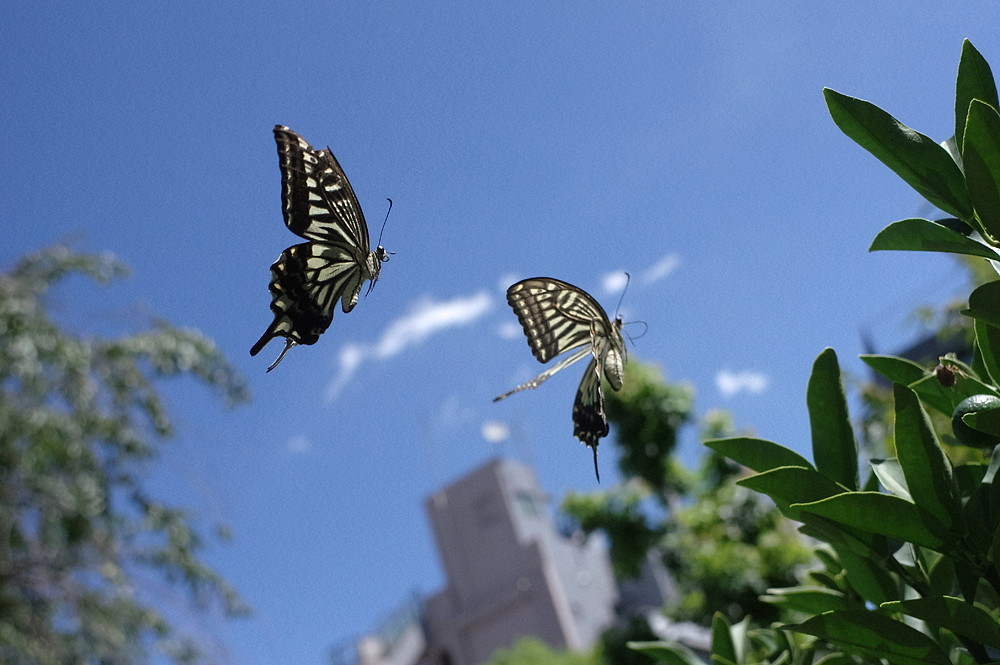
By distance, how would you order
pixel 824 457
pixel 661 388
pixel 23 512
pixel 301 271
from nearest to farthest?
pixel 301 271
pixel 824 457
pixel 23 512
pixel 661 388

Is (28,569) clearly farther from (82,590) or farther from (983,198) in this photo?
(983,198)

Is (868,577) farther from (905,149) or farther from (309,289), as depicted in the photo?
(309,289)

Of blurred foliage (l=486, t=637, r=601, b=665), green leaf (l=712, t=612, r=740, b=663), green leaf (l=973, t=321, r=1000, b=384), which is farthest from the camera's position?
blurred foliage (l=486, t=637, r=601, b=665)

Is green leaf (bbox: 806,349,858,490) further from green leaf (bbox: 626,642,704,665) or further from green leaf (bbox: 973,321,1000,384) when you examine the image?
green leaf (bbox: 626,642,704,665)

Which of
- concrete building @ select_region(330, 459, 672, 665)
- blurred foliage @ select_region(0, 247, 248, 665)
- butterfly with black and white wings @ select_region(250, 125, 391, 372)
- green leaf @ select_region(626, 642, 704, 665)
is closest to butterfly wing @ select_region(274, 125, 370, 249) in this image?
butterfly with black and white wings @ select_region(250, 125, 391, 372)

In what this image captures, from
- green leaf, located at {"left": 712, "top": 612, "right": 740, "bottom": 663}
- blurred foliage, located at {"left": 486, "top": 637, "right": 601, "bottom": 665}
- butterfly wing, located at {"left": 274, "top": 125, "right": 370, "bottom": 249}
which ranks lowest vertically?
green leaf, located at {"left": 712, "top": 612, "right": 740, "bottom": 663}

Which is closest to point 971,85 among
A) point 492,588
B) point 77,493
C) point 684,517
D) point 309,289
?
point 309,289

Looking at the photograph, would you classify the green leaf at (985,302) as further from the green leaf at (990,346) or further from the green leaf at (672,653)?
the green leaf at (672,653)

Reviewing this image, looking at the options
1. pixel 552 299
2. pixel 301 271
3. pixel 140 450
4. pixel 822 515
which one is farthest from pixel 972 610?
pixel 140 450
